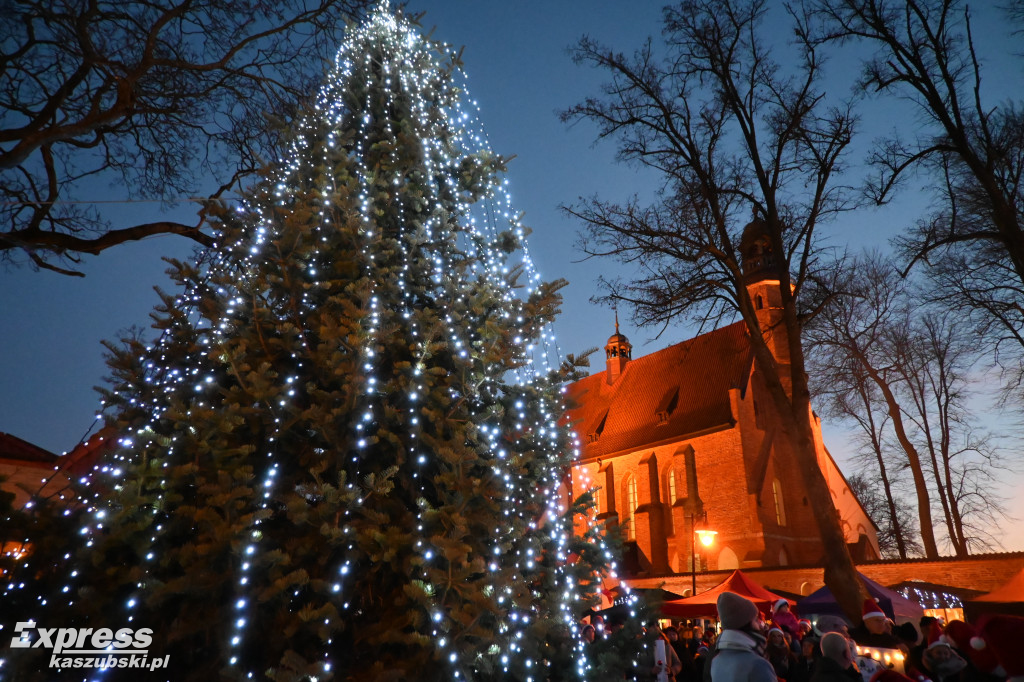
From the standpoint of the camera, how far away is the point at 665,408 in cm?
3081

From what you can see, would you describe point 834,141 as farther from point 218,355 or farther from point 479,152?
point 218,355

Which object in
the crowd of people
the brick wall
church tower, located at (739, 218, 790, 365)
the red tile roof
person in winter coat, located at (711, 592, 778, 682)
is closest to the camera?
the crowd of people

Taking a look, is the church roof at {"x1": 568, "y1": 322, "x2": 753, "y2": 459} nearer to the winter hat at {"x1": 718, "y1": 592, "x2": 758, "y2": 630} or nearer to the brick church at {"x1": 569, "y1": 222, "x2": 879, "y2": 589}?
the brick church at {"x1": 569, "y1": 222, "x2": 879, "y2": 589}

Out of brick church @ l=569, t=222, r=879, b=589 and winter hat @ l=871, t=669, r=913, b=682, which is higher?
brick church @ l=569, t=222, r=879, b=589

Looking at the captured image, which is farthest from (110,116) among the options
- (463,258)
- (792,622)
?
(792,622)

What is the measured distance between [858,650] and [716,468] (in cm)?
2247

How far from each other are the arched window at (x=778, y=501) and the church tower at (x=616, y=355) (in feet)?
37.9

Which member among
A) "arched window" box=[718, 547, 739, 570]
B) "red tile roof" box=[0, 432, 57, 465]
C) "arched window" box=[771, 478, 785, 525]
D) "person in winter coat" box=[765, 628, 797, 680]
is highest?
"arched window" box=[771, 478, 785, 525]

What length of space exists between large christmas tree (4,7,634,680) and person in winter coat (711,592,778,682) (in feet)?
2.93

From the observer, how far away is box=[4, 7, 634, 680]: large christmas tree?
10.1ft

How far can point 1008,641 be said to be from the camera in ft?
7.85

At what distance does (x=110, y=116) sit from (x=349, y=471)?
5.78 metres

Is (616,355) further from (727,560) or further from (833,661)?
(833,661)

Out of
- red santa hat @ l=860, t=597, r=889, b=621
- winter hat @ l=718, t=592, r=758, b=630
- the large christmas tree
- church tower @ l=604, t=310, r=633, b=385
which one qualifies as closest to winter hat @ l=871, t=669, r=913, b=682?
winter hat @ l=718, t=592, r=758, b=630
